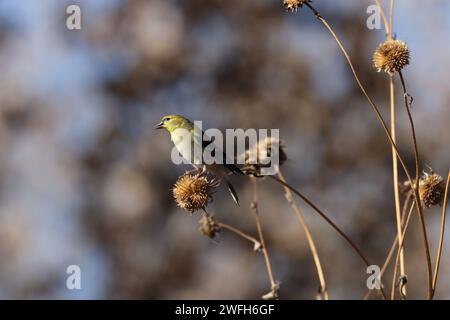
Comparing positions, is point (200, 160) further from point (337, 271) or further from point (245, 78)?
point (245, 78)

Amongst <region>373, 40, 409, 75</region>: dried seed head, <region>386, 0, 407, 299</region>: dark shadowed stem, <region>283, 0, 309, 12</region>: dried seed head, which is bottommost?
<region>386, 0, 407, 299</region>: dark shadowed stem

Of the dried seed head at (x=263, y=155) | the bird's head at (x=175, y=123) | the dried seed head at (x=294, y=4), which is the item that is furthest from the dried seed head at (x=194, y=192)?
the bird's head at (x=175, y=123)

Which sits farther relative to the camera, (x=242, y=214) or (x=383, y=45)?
(x=242, y=214)

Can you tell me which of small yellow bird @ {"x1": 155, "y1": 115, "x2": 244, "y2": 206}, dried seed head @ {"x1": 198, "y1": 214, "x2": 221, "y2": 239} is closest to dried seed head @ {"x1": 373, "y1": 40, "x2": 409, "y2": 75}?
small yellow bird @ {"x1": 155, "y1": 115, "x2": 244, "y2": 206}

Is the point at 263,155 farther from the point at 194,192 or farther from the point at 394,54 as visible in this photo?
the point at 394,54

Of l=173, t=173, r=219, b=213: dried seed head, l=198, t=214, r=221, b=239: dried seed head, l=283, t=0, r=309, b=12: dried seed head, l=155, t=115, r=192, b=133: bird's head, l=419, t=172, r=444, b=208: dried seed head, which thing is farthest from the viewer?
l=155, t=115, r=192, b=133: bird's head

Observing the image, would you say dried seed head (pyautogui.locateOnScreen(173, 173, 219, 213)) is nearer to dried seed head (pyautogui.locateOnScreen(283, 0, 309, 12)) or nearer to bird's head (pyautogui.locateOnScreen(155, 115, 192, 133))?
dried seed head (pyautogui.locateOnScreen(283, 0, 309, 12))

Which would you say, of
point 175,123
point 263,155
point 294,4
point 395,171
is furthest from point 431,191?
point 175,123
